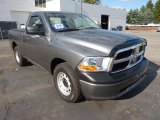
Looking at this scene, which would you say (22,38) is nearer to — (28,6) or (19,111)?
(19,111)

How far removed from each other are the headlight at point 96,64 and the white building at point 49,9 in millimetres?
22686

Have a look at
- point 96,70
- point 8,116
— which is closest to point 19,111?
point 8,116

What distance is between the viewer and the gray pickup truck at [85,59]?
316cm

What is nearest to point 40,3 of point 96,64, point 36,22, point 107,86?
point 36,22

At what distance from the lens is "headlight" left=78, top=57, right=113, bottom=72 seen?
3145 mm

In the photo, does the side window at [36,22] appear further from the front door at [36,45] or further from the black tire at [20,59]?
the black tire at [20,59]

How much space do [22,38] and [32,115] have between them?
2.84 meters

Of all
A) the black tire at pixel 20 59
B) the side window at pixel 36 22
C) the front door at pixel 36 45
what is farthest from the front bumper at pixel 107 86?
the black tire at pixel 20 59

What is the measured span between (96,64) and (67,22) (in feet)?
6.06

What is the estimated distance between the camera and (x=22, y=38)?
5.60m

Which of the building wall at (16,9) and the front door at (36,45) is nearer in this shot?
the front door at (36,45)

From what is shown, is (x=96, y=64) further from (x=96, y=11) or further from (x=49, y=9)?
(x=96, y=11)

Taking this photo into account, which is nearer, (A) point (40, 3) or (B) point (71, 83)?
(B) point (71, 83)

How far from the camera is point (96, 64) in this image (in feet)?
10.4
